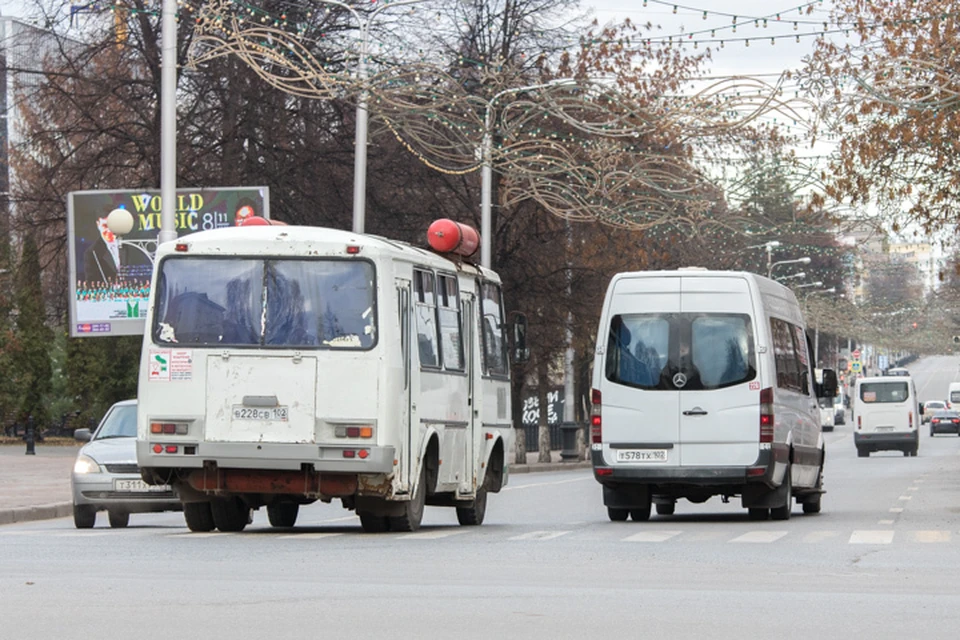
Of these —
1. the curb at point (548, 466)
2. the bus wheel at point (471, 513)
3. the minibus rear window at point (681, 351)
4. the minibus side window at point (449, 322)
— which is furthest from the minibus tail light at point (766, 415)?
the curb at point (548, 466)

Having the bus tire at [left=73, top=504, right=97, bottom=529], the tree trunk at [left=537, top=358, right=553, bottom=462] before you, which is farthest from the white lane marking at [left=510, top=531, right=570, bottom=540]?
the tree trunk at [left=537, top=358, right=553, bottom=462]

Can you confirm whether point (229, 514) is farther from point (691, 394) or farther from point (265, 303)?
point (691, 394)

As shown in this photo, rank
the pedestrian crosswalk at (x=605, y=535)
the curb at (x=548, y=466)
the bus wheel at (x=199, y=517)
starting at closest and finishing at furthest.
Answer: the pedestrian crosswalk at (x=605, y=535), the bus wheel at (x=199, y=517), the curb at (x=548, y=466)

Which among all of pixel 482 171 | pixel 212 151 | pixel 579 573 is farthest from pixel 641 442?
pixel 482 171

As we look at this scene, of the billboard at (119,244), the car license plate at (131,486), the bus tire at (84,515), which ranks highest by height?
the billboard at (119,244)

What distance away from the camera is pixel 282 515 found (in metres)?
20.2

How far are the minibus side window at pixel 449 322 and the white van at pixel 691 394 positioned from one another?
1.83 meters

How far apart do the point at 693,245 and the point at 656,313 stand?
42.3 metres

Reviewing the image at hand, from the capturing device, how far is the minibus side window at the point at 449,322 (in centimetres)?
1905

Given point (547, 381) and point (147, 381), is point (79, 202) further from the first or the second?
point (547, 381)

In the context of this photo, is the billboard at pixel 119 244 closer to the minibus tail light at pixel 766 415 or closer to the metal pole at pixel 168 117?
the metal pole at pixel 168 117

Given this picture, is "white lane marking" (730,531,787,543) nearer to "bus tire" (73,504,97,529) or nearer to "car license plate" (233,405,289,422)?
"car license plate" (233,405,289,422)

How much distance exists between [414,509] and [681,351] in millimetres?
3801

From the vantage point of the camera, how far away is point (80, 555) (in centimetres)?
1475
